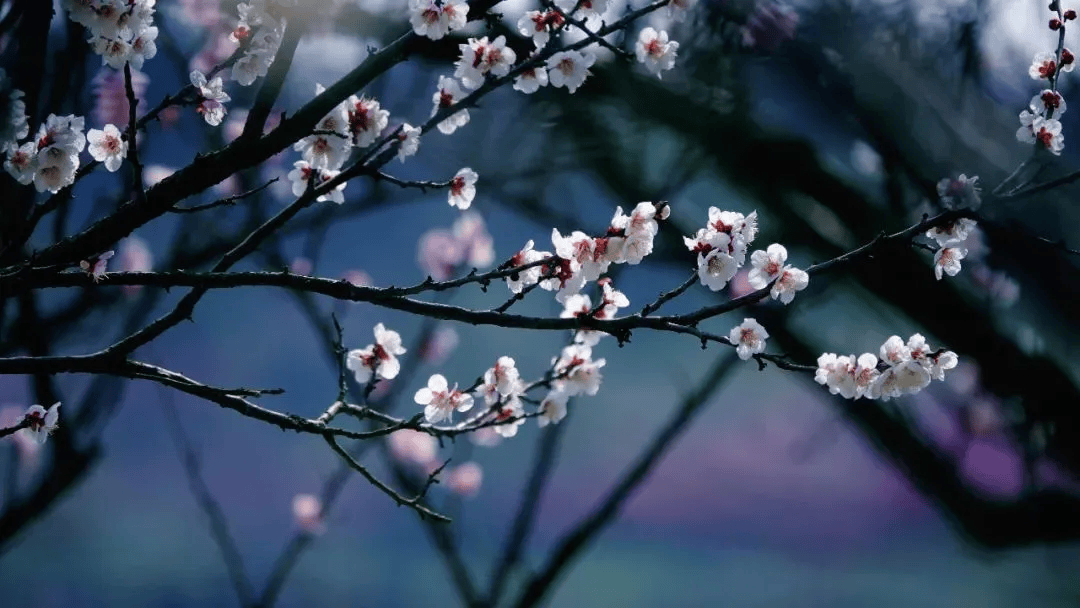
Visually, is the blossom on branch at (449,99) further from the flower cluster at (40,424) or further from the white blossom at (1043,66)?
the white blossom at (1043,66)

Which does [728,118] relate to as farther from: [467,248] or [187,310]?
[467,248]

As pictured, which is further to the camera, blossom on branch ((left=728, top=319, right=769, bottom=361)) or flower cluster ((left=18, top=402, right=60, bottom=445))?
flower cluster ((left=18, top=402, right=60, bottom=445))

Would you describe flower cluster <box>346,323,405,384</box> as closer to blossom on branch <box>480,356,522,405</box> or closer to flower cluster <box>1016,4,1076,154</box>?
blossom on branch <box>480,356,522,405</box>

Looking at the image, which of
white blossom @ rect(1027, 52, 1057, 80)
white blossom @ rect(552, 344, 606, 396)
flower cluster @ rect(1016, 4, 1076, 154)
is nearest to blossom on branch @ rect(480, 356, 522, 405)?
white blossom @ rect(552, 344, 606, 396)

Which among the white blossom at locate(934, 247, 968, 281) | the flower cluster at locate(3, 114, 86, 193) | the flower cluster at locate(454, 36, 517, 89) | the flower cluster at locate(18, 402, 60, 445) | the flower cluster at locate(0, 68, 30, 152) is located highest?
the flower cluster at locate(3, 114, 86, 193)

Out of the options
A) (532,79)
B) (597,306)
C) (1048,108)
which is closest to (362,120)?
(532,79)

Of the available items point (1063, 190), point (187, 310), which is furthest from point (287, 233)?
point (1063, 190)

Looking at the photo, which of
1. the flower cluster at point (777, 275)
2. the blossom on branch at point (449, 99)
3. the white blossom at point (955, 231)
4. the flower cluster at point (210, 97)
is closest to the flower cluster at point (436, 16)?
the blossom on branch at point (449, 99)

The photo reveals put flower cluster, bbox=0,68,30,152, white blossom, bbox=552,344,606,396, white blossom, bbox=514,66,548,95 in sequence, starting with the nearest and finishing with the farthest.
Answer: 1. flower cluster, bbox=0,68,30,152
2. white blossom, bbox=514,66,548,95
3. white blossom, bbox=552,344,606,396
